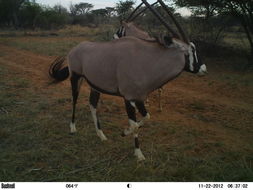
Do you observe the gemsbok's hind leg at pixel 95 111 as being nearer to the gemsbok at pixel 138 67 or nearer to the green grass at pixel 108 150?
the green grass at pixel 108 150

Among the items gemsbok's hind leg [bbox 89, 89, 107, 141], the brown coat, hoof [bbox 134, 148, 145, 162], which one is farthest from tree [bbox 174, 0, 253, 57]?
hoof [bbox 134, 148, 145, 162]

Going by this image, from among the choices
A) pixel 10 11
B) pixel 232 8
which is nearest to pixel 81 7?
pixel 10 11

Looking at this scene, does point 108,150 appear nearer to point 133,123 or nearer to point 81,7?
point 133,123

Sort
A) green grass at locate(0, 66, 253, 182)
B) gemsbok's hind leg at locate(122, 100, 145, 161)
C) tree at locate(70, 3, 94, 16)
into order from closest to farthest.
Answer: green grass at locate(0, 66, 253, 182), gemsbok's hind leg at locate(122, 100, 145, 161), tree at locate(70, 3, 94, 16)

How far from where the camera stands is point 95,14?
149ft

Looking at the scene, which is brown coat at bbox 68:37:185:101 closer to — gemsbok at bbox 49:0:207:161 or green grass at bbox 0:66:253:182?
gemsbok at bbox 49:0:207:161

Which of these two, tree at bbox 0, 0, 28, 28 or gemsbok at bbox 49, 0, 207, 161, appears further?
tree at bbox 0, 0, 28, 28

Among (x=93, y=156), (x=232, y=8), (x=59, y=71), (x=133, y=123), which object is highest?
(x=232, y=8)

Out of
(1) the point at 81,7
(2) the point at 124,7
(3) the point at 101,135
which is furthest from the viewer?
(1) the point at 81,7

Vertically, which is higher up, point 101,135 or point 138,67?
point 138,67

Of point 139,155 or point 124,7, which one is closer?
point 139,155

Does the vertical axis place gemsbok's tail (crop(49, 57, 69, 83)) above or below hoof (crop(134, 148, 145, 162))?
above

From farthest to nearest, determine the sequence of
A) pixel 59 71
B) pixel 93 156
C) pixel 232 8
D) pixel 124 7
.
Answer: pixel 124 7 < pixel 232 8 < pixel 59 71 < pixel 93 156

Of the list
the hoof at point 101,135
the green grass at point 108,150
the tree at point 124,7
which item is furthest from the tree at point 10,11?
the hoof at point 101,135
